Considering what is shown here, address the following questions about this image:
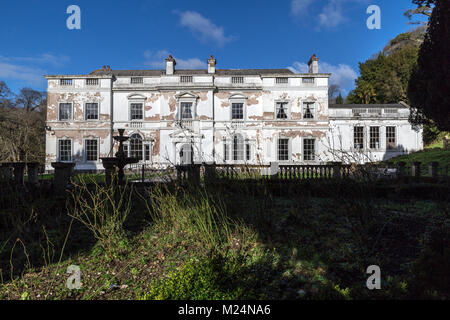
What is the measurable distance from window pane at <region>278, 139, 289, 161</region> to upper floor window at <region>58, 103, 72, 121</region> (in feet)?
55.8

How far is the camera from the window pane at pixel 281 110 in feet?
63.8

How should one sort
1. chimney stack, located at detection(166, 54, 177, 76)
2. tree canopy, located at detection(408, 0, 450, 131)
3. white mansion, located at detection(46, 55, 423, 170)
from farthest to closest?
chimney stack, located at detection(166, 54, 177, 76) < white mansion, located at detection(46, 55, 423, 170) < tree canopy, located at detection(408, 0, 450, 131)

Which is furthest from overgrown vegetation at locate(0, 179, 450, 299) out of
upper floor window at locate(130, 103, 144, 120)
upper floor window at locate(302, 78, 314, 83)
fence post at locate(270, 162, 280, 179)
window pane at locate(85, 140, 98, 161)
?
upper floor window at locate(302, 78, 314, 83)

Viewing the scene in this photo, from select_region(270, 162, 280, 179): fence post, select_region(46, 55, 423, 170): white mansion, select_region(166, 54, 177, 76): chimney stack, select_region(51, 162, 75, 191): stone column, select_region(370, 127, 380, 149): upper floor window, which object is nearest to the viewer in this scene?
select_region(51, 162, 75, 191): stone column

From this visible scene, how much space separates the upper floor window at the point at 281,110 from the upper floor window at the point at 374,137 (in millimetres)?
7711

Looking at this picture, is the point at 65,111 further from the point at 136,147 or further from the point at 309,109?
the point at 309,109

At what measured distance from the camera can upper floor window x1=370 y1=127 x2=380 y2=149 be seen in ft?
66.8

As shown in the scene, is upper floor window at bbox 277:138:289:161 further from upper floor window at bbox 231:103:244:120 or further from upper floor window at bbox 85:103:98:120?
upper floor window at bbox 85:103:98:120

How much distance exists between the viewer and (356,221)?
4.14 metres

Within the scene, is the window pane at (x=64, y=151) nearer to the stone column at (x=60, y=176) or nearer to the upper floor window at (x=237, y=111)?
the upper floor window at (x=237, y=111)

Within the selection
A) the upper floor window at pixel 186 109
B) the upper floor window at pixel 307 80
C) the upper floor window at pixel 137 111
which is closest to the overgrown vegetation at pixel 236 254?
the upper floor window at pixel 186 109

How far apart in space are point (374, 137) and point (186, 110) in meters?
16.0
